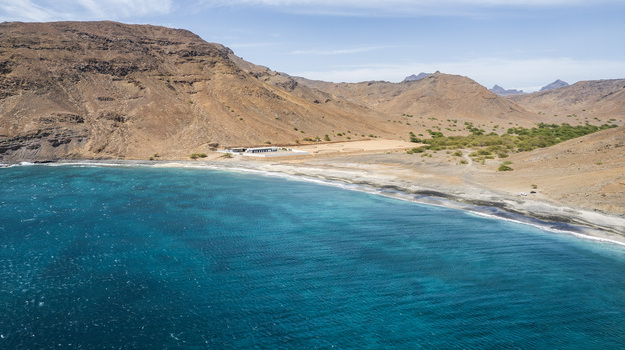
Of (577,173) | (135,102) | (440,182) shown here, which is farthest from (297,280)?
(135,102)

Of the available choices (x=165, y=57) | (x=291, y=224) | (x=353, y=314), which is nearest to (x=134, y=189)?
(x=291, y=224)

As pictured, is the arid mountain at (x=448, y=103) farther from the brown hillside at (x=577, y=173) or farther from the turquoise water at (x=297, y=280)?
the turquoise water at (x=297, y=280)

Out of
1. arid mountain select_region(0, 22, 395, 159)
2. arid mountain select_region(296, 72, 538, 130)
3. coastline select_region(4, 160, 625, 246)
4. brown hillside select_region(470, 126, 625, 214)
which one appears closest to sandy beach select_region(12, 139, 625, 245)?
coastline select_region(4, 160, 625, 246)

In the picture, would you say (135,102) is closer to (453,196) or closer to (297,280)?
(453,196)

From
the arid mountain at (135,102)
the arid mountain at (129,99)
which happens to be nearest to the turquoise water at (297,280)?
the arid mountain at (129,99)

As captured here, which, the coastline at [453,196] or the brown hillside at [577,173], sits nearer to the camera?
the coastline at [453,196]

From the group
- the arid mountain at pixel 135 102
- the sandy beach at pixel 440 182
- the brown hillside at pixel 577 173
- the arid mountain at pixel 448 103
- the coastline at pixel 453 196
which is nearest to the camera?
the coastline at pixel 453 196

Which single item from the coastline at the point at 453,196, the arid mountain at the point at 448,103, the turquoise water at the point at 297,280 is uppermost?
the arid mountain at the point at 448,103
